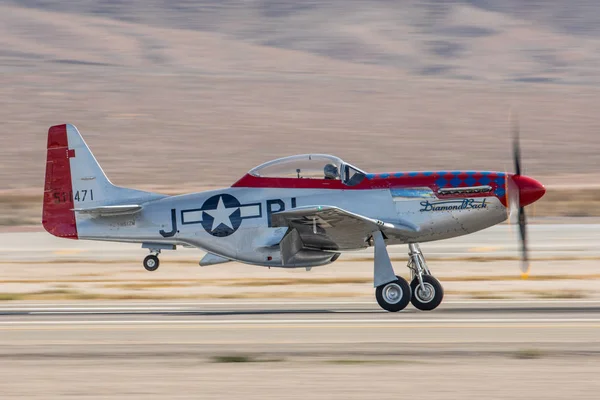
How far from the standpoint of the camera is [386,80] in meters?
86.4

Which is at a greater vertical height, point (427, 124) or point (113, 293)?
point (427, 124)

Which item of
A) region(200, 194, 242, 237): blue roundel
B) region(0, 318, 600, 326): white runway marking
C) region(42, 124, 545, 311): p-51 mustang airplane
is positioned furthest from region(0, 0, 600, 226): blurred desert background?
region(0, 318, 600, 326): white runway marking

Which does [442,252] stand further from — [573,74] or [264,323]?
[573,74]

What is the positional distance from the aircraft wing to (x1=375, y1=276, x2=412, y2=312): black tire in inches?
32.0

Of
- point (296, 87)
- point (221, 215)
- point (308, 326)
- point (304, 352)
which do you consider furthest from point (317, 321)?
point (296, 87)

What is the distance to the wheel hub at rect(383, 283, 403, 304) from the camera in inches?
541

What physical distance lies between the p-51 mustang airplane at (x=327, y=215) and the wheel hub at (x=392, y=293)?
1 cm

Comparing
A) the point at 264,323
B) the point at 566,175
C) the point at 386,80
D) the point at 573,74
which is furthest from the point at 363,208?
the point at 573,74

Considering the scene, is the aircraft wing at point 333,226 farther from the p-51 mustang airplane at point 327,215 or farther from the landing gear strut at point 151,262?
the landing gear strut at point 151,262

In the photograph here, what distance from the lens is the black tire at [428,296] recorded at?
45.8 feet

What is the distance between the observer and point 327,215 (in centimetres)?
1347

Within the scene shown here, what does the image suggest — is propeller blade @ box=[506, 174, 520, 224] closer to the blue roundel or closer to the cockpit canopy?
the cockpit canopy

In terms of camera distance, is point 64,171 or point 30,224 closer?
point 64,171

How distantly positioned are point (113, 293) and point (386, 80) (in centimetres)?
7096
